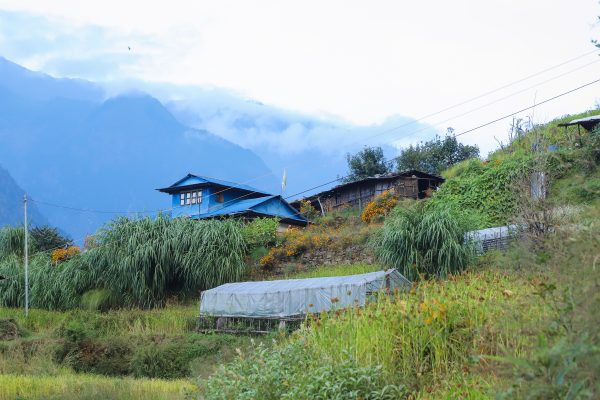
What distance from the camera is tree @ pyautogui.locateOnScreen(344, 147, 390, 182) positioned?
53.2 meters

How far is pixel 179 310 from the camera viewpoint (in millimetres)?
26000

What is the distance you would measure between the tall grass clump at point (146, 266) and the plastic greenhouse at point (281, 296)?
463 centimetres

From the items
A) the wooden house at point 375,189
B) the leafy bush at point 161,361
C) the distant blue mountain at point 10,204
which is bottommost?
the leafy bush at point 161,361

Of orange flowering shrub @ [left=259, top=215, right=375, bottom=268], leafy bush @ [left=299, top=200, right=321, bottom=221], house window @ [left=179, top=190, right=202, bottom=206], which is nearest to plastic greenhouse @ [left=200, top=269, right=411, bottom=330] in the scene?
orange flowering shrub @ [left=259, top=215, right=375, bottom=268]

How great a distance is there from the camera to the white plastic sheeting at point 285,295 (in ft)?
63.5

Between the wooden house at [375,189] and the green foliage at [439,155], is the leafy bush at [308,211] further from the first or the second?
the green foliage at [439,155]

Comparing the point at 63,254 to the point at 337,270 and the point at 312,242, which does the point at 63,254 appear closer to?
the point at 312,242

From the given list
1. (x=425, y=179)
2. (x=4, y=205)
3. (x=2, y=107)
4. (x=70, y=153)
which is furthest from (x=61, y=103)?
(x=425, y=179)

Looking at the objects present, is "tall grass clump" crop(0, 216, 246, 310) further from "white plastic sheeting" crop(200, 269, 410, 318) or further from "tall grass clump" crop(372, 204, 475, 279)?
"tall grass clump" crop(372, 204, 475, 279)

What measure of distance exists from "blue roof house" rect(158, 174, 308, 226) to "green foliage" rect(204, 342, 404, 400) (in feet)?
114

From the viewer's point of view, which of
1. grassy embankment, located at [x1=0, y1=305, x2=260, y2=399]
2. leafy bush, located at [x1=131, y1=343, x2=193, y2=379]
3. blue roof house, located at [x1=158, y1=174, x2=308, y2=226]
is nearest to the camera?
grassy embankment, located at [x1=0, y1=305, x2=260, y2=399]

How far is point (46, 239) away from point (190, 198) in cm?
988

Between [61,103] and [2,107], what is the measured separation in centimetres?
1928

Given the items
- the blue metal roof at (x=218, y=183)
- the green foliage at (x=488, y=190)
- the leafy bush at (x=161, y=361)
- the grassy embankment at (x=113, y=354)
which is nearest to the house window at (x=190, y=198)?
the blue metal roof at (x=218, y=183)
